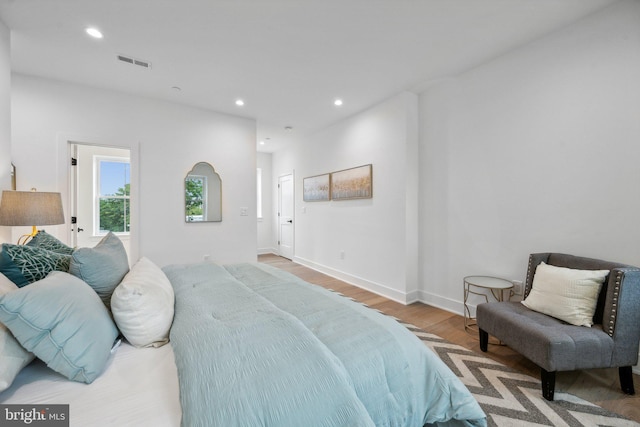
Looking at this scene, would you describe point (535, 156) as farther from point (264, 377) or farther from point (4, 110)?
point (4, 110)

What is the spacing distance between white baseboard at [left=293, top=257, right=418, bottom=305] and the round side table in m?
0.69

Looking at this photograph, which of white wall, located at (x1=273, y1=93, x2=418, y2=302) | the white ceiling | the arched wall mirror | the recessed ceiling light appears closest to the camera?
the white ceiling

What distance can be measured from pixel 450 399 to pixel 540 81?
276cm

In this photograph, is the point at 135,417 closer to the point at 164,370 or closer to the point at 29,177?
the point at 164,370

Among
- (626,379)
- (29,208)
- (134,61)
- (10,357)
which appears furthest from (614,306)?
(134,61)

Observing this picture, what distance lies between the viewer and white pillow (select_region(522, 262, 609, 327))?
5.80 feet

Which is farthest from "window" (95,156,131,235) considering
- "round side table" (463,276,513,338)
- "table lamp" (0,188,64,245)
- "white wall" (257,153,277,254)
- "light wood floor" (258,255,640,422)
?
"round side table" (463,276,513,338)

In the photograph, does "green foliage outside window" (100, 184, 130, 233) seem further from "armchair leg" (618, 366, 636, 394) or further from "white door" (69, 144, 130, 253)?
"armchair leg" (618, 366, 636, 394)

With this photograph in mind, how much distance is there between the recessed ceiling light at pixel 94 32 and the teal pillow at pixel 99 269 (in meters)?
1.96

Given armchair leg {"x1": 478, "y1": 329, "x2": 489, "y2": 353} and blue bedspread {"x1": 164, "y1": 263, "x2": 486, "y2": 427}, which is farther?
armchair leg {"x1": 478, "y1": 329, "x2": 489, "y2": 353}

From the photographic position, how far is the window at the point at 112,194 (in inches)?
182

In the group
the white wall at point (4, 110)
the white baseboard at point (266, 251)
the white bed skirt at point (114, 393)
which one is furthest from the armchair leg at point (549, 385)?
the white baseboard at point (266, 251)

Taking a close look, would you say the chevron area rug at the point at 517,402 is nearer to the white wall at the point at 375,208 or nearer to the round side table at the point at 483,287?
the round side table at the point at 483,287

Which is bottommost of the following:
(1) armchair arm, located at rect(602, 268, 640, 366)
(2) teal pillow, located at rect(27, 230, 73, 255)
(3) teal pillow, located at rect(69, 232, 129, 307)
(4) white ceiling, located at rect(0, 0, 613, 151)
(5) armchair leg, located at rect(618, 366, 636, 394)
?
(5) armchair leg, located at rect(618, 366, 636, 394)
